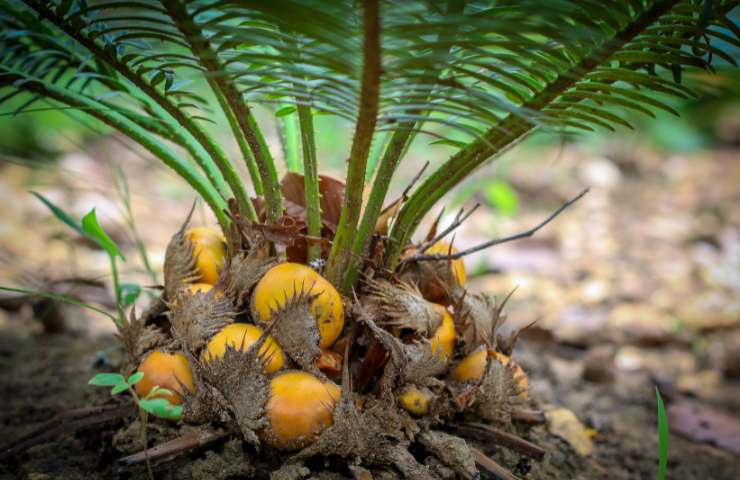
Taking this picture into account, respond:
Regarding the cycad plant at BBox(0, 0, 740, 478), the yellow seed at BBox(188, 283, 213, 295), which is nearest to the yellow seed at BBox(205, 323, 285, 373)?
the cycad plant at BBox(0, 0, 740, 478)

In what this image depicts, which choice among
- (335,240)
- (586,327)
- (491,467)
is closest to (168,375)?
(335,240)

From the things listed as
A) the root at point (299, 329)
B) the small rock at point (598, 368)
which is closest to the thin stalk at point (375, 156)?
the root at point (299, 329)

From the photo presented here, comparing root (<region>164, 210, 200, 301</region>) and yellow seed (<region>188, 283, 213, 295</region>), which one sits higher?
root (<region>164, 210, 200, 301</region>)

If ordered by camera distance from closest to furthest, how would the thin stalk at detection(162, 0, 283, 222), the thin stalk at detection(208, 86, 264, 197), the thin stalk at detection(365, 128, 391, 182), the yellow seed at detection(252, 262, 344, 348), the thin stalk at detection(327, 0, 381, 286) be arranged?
the thin stalk at detection(327, 0, 381, 286) < the thin stalk at detection(162, 0, 283, 222) < the yellow seed at detection(252, 262, 344, 348) < the thin stalk at detection(208, 86, 264, 197) < the thin stalk at detection(365, 128, 391, 182)

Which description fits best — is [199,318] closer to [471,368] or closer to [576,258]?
[471,368]

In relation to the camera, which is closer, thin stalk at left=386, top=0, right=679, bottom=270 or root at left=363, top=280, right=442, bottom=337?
thin stalk at left=386, top=0, right=679, bottom=270

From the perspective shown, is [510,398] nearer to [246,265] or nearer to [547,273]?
[246,265]

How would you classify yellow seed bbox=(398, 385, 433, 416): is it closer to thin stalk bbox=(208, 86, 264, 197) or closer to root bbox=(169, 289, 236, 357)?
root bbox=(169, 289, 236, 357)

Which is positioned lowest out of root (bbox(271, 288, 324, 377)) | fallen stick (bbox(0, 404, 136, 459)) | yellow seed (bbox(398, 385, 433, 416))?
fallen stick (bbox(0, 404, 136, 459))
